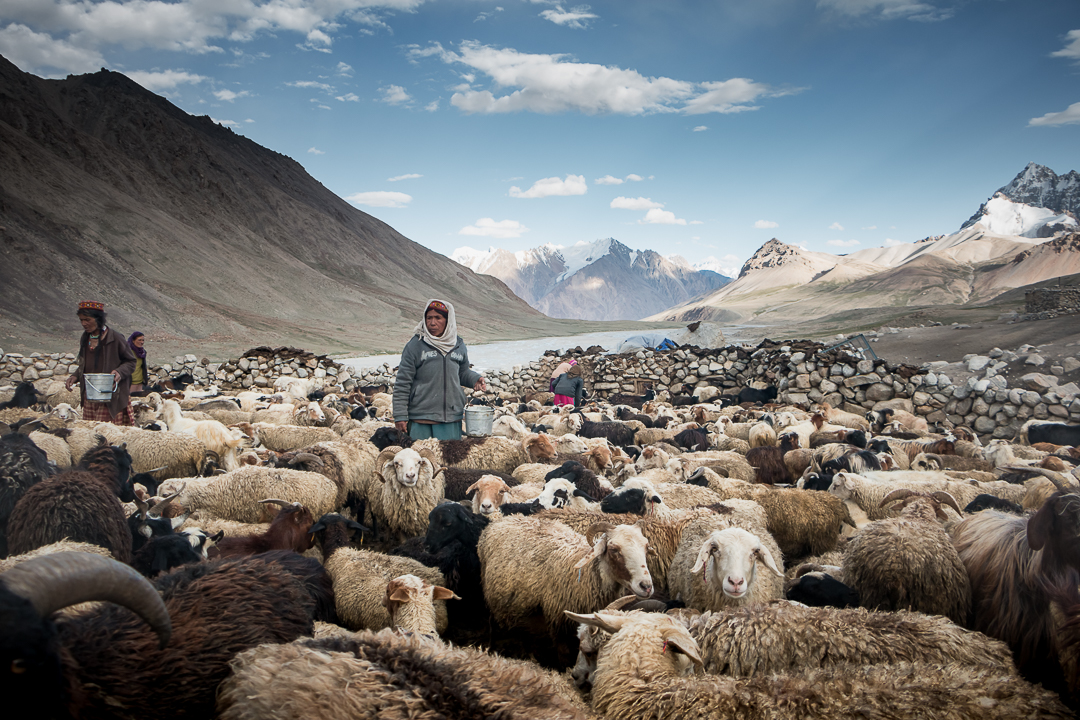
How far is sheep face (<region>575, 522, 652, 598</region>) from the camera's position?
377 cm

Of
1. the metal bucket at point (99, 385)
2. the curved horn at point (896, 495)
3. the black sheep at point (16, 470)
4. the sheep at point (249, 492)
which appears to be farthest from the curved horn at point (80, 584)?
the metal bucket at point (99, 385)

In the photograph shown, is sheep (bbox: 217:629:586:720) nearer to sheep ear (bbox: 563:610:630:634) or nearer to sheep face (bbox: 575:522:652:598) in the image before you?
sheep ear (bbox: 563:610:630:634)

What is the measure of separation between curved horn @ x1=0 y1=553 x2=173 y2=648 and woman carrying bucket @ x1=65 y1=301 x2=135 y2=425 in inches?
278

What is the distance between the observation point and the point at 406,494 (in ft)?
19.9

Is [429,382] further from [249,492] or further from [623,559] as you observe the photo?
[623,559]

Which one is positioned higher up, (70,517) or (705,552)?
(70,517)

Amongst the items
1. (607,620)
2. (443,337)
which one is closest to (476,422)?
(443,337)

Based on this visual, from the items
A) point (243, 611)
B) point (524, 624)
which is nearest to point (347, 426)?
point (524, 624)

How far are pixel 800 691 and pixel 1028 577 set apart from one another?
1836 mm

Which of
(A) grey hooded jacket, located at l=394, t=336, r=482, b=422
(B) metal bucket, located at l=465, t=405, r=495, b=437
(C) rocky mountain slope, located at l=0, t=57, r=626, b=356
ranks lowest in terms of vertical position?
(B) metal bucket, located at l=465, t=405, r=495, b=437

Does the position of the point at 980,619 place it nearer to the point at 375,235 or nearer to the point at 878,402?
the point at 878,402

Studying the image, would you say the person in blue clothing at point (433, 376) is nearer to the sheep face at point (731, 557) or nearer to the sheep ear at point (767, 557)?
the sheep face at point (731, 557)

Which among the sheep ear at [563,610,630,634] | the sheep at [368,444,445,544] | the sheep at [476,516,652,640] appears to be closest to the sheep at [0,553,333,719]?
the sheep ear at [563,610,630,634]

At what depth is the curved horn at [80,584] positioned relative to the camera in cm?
A: 161
